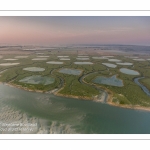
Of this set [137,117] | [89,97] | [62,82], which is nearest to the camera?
[137,117]

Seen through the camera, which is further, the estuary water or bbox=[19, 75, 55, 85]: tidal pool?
bbox=[19, 75, 55, 85]: tidal pool

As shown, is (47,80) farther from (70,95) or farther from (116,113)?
(116,113)

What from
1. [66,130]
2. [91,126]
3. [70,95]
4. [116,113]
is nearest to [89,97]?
[70,95]

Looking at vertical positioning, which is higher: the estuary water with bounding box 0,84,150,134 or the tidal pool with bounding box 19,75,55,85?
the tidal pool with bounding box 19,75,55,85

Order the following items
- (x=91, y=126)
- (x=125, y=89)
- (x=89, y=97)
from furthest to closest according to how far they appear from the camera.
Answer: (x=125, y=89), (x=89, y=97), (x=91, y=126)

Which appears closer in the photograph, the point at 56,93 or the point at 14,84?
the point at 56,93

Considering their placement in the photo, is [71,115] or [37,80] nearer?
[71,115]

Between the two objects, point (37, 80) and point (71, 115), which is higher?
point (37, 80)

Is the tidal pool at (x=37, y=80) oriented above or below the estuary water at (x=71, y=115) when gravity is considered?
above
